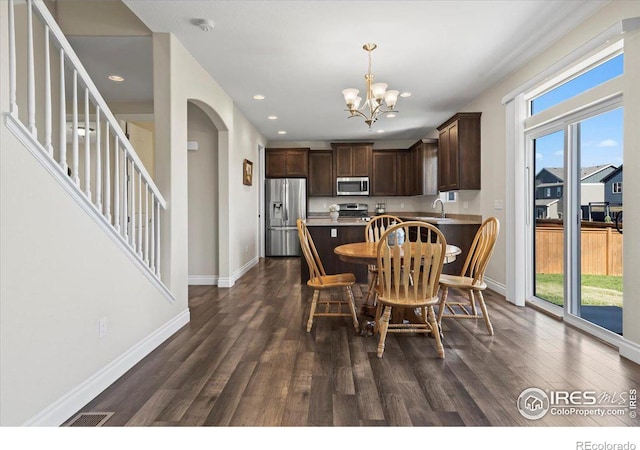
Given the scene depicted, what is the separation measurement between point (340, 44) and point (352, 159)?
4372 millimetres

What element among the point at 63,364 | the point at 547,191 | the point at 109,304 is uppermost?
the point at 547,191

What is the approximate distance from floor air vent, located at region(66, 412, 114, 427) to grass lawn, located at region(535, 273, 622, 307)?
3.70 m

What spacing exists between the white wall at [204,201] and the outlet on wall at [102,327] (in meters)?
2.77

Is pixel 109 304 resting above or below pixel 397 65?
below

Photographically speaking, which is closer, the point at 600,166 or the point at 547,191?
the point at 600,166

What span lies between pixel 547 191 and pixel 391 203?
4.42 m

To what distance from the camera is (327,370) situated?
2232 mm

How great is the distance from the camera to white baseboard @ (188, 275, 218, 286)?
16.0 feet

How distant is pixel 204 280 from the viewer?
488cm

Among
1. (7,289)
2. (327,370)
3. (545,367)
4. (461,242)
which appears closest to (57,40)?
(7,289)

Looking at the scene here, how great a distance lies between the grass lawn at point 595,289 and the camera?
9.41 ft

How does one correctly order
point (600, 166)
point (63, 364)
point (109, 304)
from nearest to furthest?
point (63, 364) < point (109, 304) < point (600, 166)

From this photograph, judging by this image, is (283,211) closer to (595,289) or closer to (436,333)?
(436,333)

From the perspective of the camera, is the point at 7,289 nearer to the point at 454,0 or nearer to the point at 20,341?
the point at 20,341
